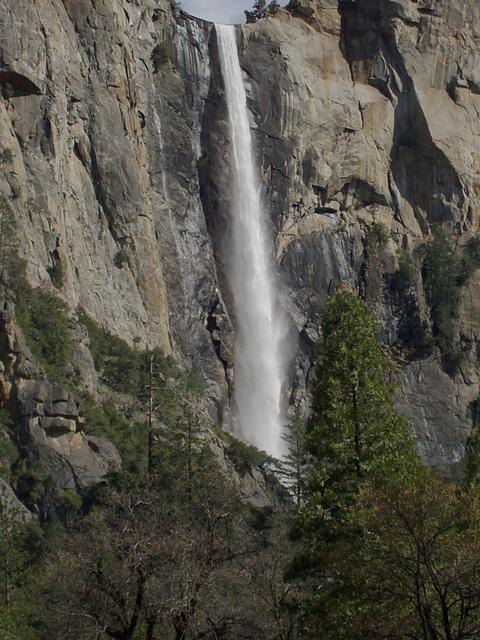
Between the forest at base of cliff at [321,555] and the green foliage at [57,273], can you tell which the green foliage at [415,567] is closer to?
the forest at base of cliff at [321,555]

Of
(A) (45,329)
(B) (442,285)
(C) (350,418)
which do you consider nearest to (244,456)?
(A) (45,329)

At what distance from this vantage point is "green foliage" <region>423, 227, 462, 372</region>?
63.4m

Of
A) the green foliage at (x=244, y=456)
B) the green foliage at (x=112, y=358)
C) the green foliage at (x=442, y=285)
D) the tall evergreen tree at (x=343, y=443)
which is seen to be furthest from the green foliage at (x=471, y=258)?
the tall evergreen tree at (x=343, y=443)

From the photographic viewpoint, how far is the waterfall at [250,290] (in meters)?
55.3

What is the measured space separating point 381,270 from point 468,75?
665 inches

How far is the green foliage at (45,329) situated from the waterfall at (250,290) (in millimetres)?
15574

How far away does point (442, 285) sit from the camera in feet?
212

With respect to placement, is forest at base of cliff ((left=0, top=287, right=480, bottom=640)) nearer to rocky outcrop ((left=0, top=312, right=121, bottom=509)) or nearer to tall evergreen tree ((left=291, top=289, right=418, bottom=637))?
tall evergreen tree ((left=291, top=289, right=418, bottom=637))

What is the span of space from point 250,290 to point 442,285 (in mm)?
14407

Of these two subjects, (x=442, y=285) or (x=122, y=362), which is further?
(x=442, y=285)

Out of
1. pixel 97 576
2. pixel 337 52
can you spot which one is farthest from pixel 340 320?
pixel 337 52

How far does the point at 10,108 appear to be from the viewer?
45062 mm

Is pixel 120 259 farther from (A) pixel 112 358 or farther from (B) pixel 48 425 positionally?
(B) pixel 48 425

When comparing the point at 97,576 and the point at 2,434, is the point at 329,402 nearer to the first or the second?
the point at 97,576
